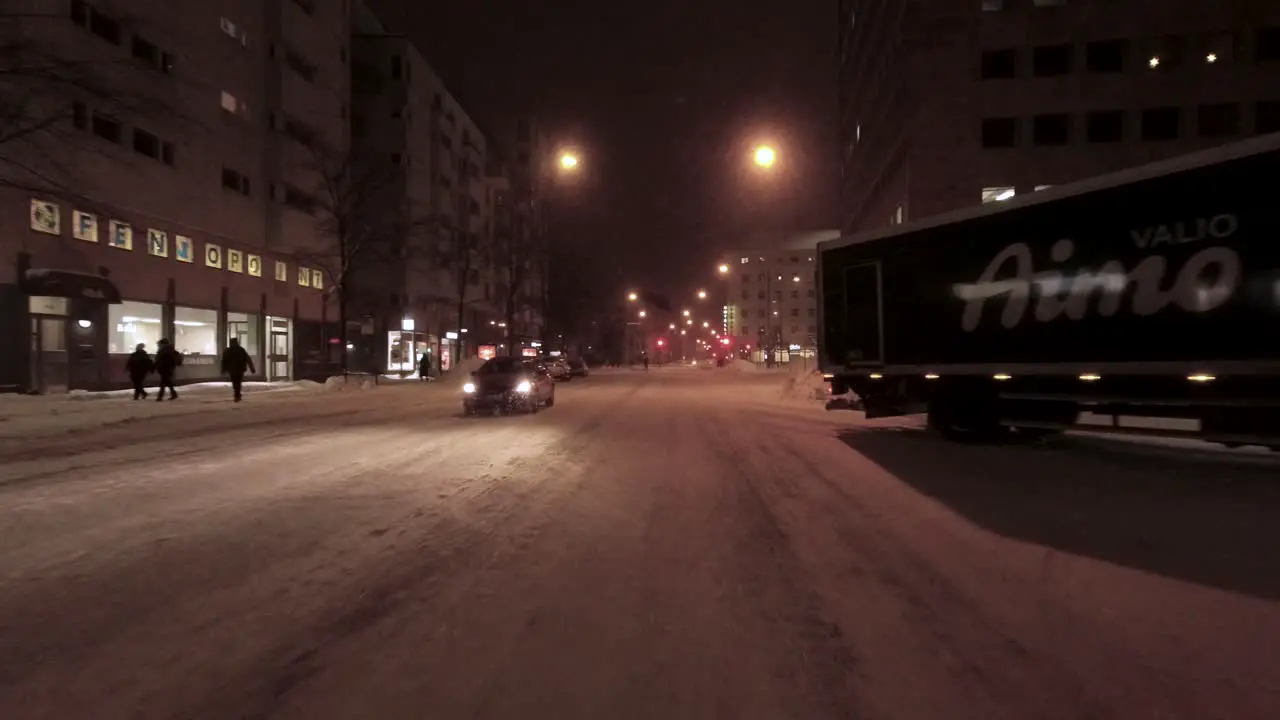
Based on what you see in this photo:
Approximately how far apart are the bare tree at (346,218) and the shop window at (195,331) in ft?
16.5

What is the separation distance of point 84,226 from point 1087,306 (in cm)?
2948

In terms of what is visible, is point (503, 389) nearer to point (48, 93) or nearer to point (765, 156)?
point (765, 156)

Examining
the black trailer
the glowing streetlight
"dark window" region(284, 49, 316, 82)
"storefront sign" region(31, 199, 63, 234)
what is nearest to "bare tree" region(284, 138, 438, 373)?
"dark window" region(284, 49, 316, 82)

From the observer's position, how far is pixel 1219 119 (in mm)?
37656

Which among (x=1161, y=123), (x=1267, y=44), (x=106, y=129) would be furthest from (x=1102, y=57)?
(x=106, y=129)

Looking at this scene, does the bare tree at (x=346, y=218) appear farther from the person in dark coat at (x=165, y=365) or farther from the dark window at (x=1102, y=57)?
the dark window at (x=1102, y=57)

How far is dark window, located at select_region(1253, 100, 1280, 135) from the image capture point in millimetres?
37219

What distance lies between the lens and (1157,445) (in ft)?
42.1

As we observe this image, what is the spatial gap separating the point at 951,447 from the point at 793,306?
126297 millimetres

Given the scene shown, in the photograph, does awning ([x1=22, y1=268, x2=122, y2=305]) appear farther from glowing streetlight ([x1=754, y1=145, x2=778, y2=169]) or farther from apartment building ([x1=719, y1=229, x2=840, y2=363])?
apartment building ([x1=719, y1=229, x2=840, y2=363])

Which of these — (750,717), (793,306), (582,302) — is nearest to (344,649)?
(750,717)

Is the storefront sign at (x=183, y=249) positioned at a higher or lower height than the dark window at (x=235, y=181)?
lower

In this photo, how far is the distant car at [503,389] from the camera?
2005 cm

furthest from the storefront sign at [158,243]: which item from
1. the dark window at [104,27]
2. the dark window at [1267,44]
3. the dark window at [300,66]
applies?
the dark window at [1267,44]
